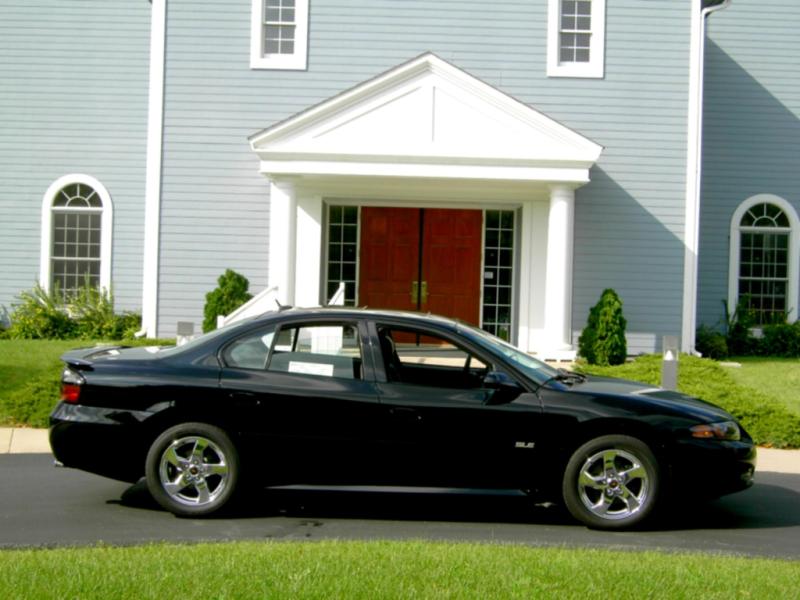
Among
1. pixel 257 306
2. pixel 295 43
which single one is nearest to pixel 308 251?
pixel 257 306

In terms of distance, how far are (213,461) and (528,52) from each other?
11.8 meters

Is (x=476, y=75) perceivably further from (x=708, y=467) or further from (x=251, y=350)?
(x=708, y=467)

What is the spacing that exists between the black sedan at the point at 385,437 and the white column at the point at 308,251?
948cm

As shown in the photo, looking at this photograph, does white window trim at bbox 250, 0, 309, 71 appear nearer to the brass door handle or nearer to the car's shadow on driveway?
the brass door handle

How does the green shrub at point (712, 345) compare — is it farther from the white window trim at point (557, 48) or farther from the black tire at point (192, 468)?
the black tire at point (192, 468)

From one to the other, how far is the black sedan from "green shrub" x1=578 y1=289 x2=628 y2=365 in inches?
327

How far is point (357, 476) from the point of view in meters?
7.41

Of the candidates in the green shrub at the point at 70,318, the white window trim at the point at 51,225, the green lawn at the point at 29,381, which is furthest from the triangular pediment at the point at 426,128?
the green shrub at the point at 70,318

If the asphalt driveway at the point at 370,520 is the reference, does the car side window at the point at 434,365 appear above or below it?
above

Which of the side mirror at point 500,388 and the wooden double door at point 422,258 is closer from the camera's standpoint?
the side mirror at point 500,388

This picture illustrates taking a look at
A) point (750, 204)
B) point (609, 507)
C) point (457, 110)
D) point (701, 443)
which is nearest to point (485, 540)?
point (609, 507)

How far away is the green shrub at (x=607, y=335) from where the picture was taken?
15.8 metres

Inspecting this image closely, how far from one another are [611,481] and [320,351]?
2309mm

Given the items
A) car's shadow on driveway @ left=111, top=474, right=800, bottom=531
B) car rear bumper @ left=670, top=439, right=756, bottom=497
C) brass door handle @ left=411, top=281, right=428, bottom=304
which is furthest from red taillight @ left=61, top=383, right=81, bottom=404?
brass door handle @ left=411, top=281, right=428, bottom=304
